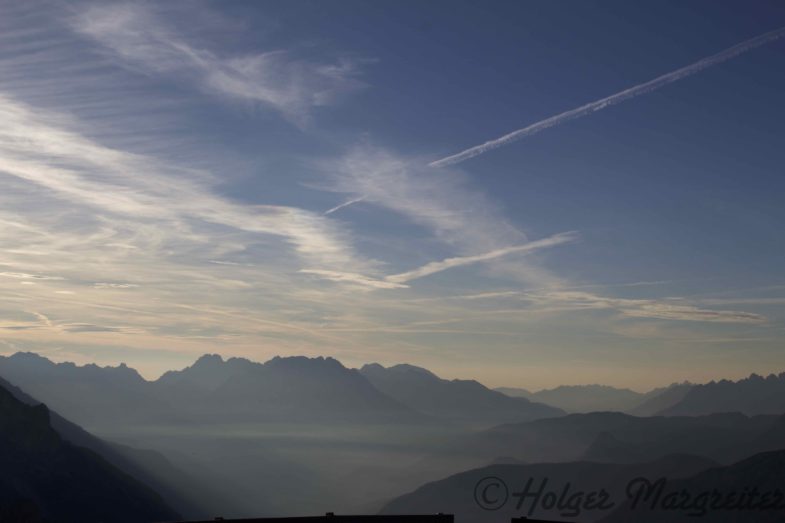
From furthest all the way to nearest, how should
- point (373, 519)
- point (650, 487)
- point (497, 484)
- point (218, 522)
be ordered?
point (650, 487) < point (497, 484) < point (373, 519) < point (218, 522)

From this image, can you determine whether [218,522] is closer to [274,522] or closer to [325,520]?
[274,522]

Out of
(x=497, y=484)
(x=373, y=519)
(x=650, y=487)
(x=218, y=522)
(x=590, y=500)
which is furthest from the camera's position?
Result: (x=650, y=487)

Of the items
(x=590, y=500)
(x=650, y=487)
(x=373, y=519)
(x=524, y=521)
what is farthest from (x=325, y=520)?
(x=650, y=487)

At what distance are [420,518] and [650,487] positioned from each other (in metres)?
33.3

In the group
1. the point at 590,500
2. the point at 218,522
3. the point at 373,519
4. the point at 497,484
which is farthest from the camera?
the point at 590,500

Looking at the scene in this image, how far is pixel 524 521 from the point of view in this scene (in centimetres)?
3281

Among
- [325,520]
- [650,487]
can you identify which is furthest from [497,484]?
[650,487]

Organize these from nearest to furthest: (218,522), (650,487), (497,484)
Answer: (218,522) → (497,484) → (650,487)

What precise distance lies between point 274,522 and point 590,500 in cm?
2777

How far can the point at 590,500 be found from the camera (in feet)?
167

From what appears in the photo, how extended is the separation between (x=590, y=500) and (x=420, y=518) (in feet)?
72.2

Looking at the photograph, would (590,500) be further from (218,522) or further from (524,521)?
(218,522)

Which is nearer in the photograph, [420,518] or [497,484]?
[420,518]

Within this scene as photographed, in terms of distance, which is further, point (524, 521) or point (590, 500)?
point (590, 500)
